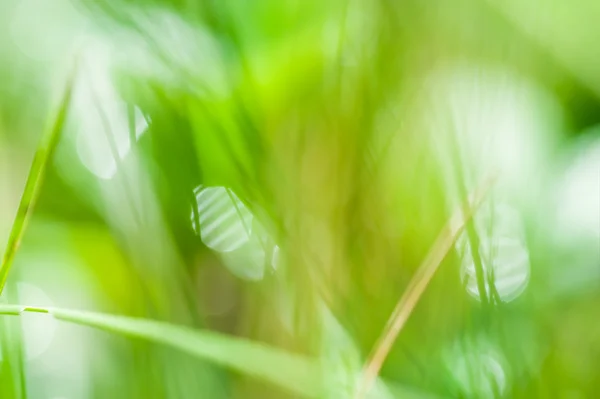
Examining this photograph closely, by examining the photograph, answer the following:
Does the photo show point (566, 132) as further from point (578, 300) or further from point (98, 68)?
point (98, 68)

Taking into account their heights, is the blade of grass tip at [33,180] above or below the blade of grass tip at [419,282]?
above

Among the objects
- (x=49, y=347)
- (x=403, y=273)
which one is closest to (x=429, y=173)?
(x=403, y=273)
